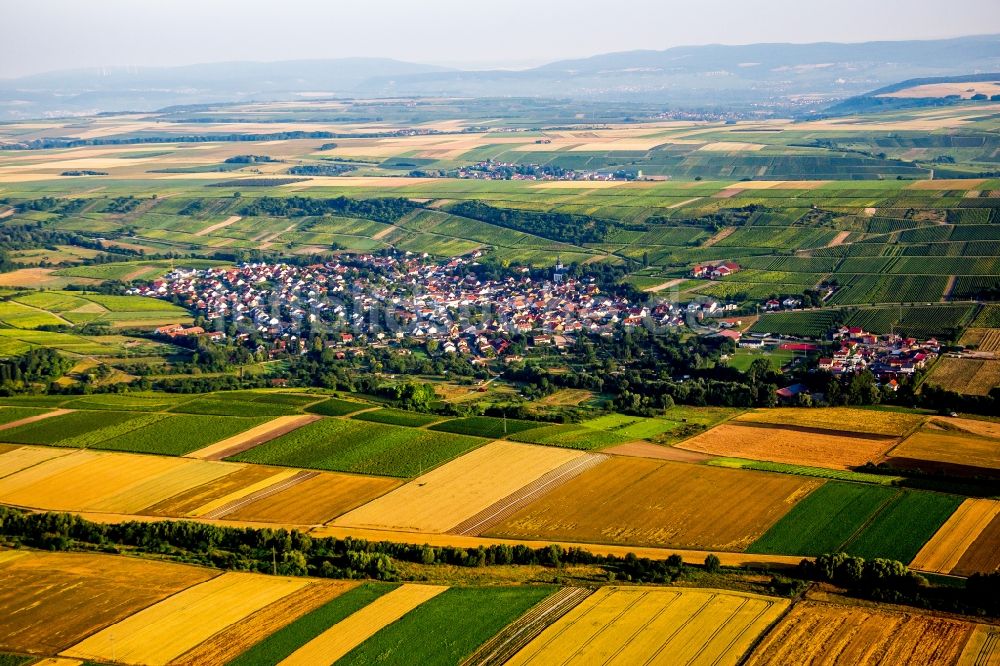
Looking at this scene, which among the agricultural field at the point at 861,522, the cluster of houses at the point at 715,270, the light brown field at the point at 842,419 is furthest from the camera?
the cluster of houses at the point at 715,270

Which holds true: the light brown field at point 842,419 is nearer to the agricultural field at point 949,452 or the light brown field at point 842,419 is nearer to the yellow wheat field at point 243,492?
the agricultural field at point 949,452

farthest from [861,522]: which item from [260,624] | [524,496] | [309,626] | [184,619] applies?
[184,619]

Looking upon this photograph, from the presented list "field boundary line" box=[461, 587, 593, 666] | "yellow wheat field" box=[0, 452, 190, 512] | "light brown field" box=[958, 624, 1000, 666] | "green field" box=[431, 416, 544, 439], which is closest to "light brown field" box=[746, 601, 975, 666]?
"light brown field" box=[958, 624, 1000, 666]

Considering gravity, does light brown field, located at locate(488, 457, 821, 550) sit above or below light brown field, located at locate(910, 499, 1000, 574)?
below

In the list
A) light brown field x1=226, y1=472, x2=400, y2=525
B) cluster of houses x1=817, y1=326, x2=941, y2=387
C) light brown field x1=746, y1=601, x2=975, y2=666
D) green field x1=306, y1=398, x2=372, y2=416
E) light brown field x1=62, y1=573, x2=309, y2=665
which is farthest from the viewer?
cluster of houses x1=817, y1=326, x2=941, y2=387

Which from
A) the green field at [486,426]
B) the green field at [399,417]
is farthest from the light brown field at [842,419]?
the green field at [399,417]

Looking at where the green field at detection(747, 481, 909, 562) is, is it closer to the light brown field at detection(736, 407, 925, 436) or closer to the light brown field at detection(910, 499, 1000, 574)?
the light brown field at detection(910, 499, 1000, 574)

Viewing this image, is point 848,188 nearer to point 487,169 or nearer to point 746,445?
point 487,169
